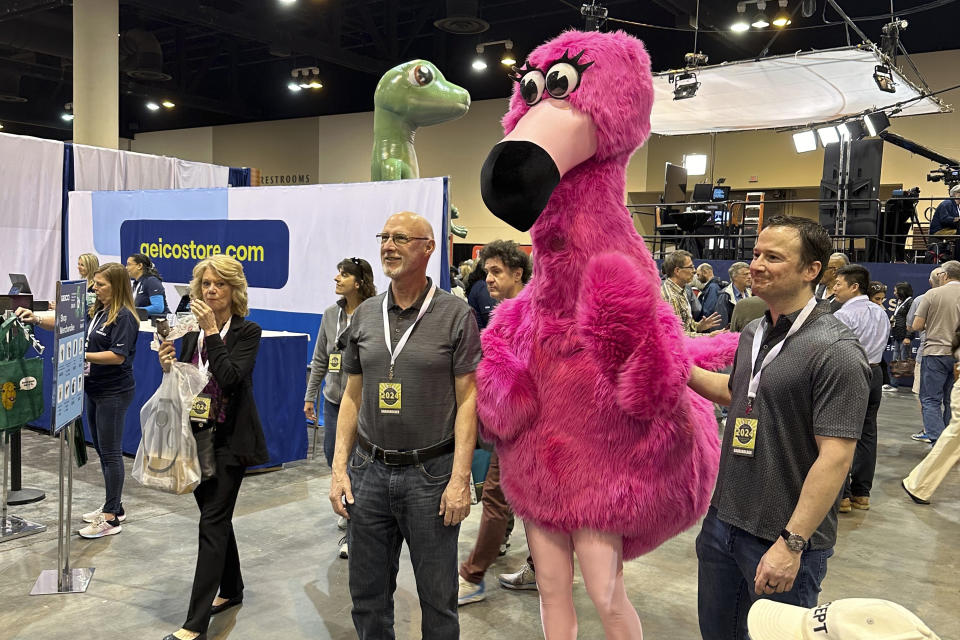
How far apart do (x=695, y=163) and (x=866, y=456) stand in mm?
11447

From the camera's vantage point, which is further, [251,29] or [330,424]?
[251,29]

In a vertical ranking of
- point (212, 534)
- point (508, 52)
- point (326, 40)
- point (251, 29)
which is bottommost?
point (212, 534)

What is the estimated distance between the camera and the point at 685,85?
26.8ft

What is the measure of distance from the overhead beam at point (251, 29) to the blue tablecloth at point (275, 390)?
27.0 feet

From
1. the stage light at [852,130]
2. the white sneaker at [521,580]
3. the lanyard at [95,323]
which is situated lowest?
the white sneaker at [521,580]

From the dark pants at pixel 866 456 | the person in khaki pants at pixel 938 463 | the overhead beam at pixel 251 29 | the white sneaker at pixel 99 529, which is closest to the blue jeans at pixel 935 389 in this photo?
the person in khaki pants at pixel 938 463

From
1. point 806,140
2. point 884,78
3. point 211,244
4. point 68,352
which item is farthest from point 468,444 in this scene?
point 806,140

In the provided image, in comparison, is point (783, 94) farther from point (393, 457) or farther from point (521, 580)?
point (393, 457)

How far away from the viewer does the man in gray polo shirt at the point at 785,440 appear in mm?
1631

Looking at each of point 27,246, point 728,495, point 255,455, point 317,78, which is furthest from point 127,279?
point 317,78

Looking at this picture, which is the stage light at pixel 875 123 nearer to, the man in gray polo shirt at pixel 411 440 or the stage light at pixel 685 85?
the stage light at pixel 685 85

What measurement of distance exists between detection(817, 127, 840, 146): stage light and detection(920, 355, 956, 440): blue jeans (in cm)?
518

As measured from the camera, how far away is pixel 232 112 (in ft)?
59.1

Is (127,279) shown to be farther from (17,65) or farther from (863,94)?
(17,65)
